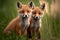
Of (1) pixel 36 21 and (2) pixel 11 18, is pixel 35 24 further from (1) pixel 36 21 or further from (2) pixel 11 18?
(2) pixel 11 18

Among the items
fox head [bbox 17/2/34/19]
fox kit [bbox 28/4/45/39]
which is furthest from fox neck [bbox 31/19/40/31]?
fox head [bbox 17/2/34/19]

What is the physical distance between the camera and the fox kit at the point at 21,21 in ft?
9.21

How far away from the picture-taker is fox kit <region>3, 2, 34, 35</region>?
2807 mm

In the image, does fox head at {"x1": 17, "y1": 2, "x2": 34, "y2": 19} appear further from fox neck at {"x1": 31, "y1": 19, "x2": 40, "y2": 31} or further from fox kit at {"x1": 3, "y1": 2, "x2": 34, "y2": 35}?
fox neck at {"x1": 31, "y1": 19, "x2": 40, "y2": 31}

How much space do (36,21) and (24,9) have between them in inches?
7.5

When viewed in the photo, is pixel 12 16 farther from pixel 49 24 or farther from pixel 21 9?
pixel 49 24

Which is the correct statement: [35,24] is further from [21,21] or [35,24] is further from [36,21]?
[21,21]

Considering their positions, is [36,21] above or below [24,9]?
below

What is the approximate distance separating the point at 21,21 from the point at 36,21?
16 centimetres

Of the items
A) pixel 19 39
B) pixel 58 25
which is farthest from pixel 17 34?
pixel 58 25

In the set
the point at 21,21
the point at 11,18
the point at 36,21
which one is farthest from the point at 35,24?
the point at 11,18

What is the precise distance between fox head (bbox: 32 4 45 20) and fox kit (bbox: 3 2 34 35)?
0.15ft

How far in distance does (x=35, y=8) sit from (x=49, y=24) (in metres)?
0.24

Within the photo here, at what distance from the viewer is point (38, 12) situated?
112 inches
